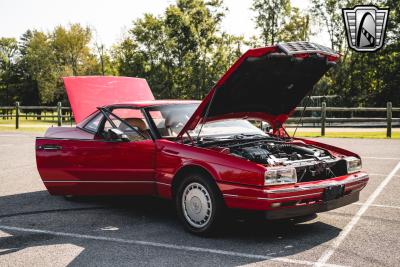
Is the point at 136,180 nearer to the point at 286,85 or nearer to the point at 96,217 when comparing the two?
the point at 96,217

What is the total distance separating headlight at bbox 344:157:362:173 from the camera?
516 centimetres

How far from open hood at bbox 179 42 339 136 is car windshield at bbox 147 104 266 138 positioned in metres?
0.29

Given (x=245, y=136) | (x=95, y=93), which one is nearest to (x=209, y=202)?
(x=245, y=136)

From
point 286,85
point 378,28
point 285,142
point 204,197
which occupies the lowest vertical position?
point 204,197

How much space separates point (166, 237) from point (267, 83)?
2125 millimetres

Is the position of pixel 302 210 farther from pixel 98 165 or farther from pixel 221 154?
pixel 98 165

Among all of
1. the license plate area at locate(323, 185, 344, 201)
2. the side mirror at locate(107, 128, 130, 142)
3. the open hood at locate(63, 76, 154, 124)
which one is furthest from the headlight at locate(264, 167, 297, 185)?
the open hood at locate(63, 76, 154, 124)

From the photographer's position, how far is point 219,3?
50.7 metres

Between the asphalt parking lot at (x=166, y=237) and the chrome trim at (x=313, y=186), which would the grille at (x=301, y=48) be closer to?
the chrome trim at (x=313, y=186)

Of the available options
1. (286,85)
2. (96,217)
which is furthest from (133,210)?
(286,85)

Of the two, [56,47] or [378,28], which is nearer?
[378,28]

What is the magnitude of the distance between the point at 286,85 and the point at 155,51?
46.9 m

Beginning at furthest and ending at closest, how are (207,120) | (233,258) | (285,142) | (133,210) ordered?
(133,210), (285,142), (207,120), (233,258)

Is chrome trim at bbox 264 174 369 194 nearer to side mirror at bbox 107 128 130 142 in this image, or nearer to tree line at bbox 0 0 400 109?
side mirror at bbox 107 128 130 142
